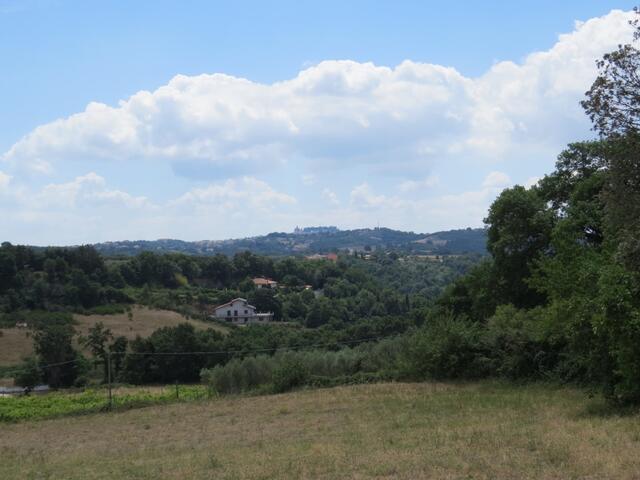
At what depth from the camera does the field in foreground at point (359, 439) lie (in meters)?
11.3

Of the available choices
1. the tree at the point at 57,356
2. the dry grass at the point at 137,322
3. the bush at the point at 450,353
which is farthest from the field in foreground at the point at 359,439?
the dry grass at the point at 137,322

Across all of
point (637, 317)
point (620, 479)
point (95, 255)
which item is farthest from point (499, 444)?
point (95, 255)

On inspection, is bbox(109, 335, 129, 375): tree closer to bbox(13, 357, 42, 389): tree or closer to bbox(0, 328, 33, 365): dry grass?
bbox(13, 357, 42, 389): tree

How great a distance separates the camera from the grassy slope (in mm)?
74562

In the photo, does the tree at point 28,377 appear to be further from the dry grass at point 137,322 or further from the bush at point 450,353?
the bush at point 450,353

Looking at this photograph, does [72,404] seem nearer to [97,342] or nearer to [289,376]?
[289,376]

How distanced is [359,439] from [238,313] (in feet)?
310

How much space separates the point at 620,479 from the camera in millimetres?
9508

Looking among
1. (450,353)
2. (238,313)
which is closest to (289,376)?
(450,353)

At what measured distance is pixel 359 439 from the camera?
15.8 metres

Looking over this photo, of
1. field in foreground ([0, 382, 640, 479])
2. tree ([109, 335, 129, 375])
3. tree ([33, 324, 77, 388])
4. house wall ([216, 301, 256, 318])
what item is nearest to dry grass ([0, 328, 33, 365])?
tree ([33, 324, 77, 388])

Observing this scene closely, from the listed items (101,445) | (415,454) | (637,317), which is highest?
(637,317)

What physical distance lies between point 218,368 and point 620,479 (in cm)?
3130

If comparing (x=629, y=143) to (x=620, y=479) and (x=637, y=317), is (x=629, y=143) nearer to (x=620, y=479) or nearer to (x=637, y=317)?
(x=637, y=317)
